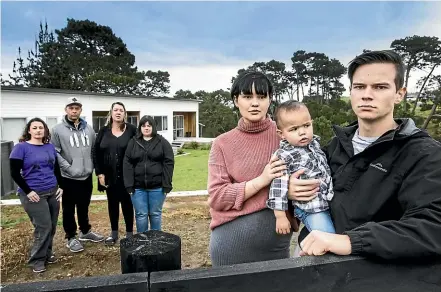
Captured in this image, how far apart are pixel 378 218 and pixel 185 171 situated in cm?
1064

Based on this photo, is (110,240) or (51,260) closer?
(51,260)

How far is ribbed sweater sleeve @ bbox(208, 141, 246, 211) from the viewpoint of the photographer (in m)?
1.44

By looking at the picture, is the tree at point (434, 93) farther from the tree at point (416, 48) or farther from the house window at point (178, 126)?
the house window at point (178, 126)

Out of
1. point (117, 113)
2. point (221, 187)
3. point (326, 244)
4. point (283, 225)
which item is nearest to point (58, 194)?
point (117, 113)

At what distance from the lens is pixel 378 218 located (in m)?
1.05

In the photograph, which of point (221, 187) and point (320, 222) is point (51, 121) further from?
point (320, 222)

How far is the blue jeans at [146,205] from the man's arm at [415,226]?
10.6 feet

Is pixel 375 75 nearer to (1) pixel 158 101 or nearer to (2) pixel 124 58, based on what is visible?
(1) pixel 158 101

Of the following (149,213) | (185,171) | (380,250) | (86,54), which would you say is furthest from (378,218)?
(86,54)

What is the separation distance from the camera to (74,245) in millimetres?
4094

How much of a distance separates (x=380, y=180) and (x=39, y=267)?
3.64 meters

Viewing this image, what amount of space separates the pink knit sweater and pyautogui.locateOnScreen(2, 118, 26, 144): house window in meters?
11.8

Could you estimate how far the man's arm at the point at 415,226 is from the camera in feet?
2.83

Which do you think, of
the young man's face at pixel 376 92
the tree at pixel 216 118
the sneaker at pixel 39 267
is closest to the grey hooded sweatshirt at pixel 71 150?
the sneaker at pixel 39 267
